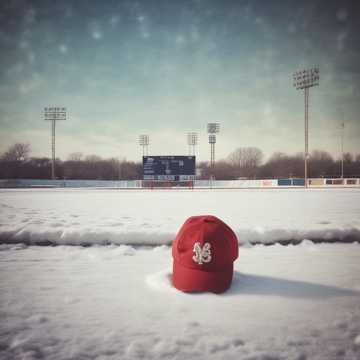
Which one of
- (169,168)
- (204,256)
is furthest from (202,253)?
(169,168)

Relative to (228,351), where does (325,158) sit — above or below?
above

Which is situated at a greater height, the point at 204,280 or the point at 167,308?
the point at 204,280

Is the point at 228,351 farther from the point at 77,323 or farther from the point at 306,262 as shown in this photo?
the point at 306,262

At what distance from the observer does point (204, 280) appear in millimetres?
2113

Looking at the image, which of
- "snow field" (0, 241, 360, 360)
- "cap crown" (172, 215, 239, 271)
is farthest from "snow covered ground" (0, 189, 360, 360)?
"cap crown" (172, 215, 239, 271)

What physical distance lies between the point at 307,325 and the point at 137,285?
62.7 inches

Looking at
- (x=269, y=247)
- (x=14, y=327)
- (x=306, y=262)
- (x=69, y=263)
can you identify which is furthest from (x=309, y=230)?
(x=14, y=327)

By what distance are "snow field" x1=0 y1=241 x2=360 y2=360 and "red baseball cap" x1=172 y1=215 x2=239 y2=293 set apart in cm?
12

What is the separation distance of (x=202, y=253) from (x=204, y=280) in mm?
286

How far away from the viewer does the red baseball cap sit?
204 cm

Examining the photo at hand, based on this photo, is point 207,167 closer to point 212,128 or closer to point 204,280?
point 212,128

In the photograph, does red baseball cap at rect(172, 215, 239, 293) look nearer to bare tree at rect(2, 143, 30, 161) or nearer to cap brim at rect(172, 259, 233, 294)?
cap brim at rect(172, 259, 233, 294)

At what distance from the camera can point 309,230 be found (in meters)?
4.52

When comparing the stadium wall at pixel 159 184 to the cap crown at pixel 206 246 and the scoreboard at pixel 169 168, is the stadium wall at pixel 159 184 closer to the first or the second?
the scoreboard at pixel 169 168
